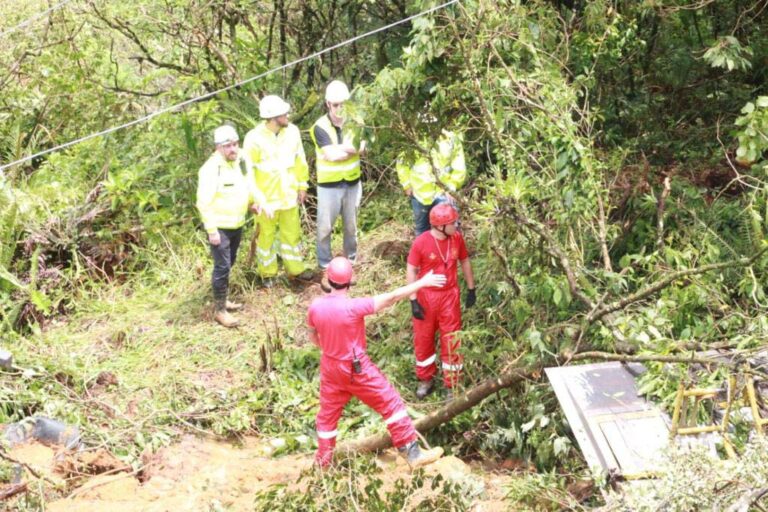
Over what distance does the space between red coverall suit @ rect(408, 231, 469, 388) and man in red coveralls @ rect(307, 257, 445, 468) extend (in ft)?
2.90

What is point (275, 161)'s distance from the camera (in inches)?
332

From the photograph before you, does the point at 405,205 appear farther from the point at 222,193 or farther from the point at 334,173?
the point at 222,193

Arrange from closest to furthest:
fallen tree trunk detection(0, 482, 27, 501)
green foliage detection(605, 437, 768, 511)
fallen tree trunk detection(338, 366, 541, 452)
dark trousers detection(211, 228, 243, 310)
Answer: green foliage detection(605, 437, 768, 511) < fallen tree trunk detection(0, 482, 27, 501) < fallen tree trunk detection(338, 366, 541, 452) < dark trousers detection(211, 228, 243, 310)

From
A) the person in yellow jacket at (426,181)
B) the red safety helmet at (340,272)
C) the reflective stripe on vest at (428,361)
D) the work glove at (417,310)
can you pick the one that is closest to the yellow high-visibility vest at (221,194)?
the person in yellow jacket at (426,181)

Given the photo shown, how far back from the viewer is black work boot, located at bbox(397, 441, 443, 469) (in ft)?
19.6

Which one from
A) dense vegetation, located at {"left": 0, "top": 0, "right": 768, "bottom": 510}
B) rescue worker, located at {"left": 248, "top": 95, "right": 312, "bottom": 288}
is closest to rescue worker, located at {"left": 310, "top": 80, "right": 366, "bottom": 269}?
rescue worker, located at {"left": 248, "top": 95, "right": 312, "bottom": 288}

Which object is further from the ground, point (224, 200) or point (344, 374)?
point (224, 200)

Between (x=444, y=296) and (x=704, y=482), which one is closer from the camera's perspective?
(x=704, y=482)

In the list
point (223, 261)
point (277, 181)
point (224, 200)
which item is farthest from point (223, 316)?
point (277, 181)

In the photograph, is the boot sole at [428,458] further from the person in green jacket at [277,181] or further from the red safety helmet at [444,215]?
the person in green jacket at [277,181]

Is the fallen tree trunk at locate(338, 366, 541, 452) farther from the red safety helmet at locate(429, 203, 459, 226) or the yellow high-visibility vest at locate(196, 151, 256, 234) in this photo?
the yellow high-visibility vest at locate(196, 151, 256, 234)

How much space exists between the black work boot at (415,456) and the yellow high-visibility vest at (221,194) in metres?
2.92

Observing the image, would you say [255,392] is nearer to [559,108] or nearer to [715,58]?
[559,108]

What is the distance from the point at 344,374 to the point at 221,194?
106 inches
